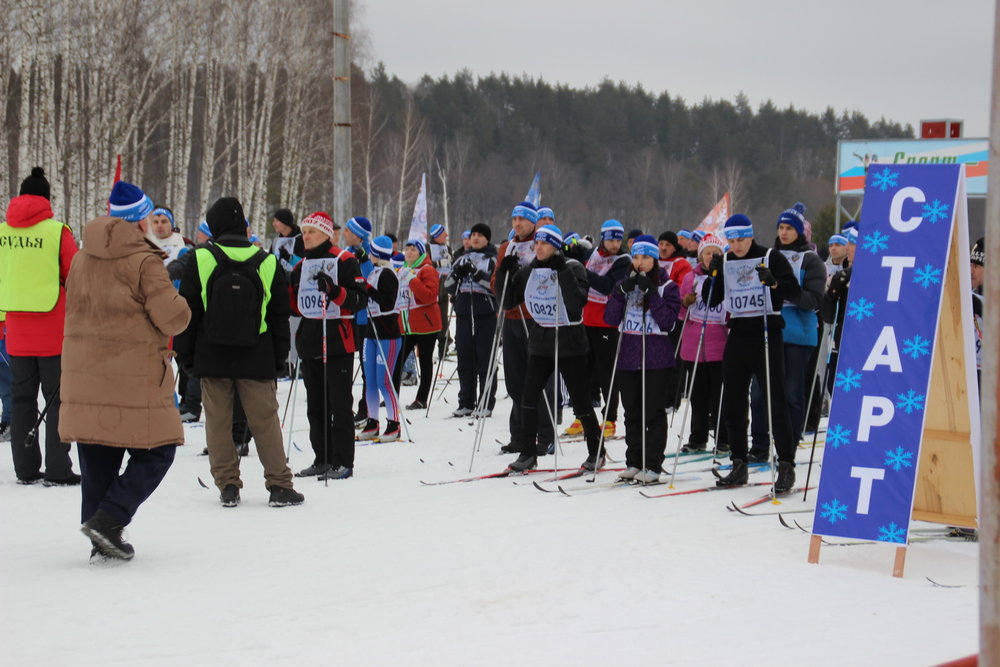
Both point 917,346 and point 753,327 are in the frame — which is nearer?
point 917,346

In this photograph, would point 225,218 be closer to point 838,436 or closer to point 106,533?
point 106,533

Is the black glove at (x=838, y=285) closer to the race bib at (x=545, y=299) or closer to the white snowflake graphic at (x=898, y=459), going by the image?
the race bib at (x=545, y=299)

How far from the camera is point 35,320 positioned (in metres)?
7.57

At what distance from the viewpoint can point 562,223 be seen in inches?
2677

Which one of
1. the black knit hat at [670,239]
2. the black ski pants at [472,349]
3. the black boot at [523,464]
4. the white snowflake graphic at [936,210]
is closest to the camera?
the white snowflake graphic at [936,210]

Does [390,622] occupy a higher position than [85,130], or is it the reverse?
[85,130]

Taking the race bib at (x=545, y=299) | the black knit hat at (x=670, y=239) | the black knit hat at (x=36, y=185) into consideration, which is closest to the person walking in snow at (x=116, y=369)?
the black knit hat at (x=36, y=185)

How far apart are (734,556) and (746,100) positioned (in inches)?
3850

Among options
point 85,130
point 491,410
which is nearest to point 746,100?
point 85,130

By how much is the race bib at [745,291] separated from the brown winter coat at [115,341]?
3.68 meters

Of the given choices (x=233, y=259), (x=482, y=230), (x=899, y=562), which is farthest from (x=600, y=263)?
(x=899, y=562)

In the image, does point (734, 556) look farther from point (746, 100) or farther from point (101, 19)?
point (746, 100)

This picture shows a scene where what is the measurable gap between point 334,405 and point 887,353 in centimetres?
413

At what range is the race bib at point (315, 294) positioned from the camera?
27.2ft
